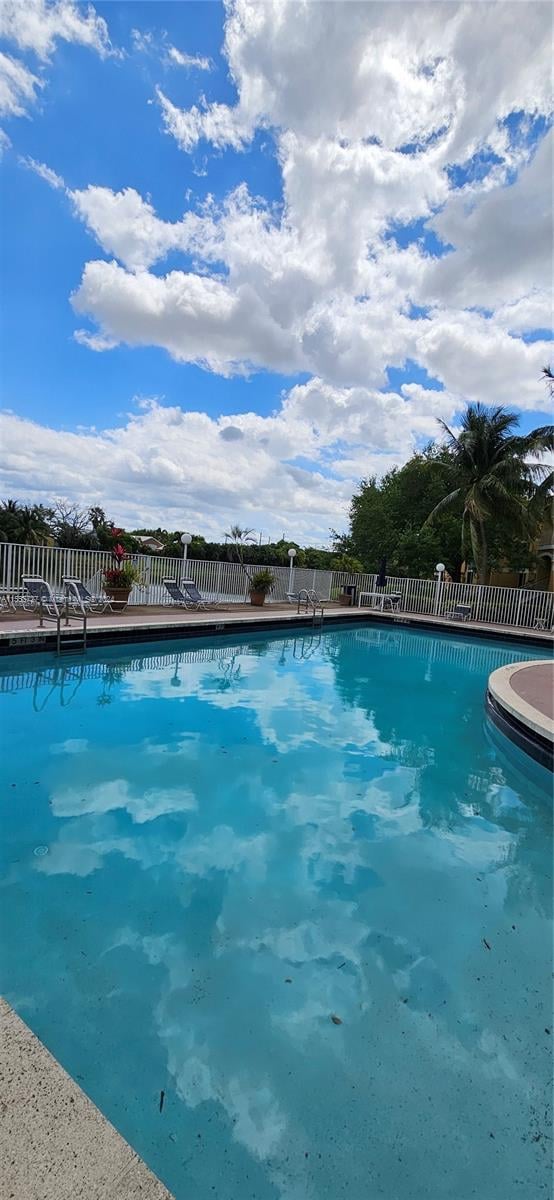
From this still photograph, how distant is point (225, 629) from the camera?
38.5ft

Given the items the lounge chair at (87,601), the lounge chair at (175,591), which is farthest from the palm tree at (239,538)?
the lounge chair at (87,601)

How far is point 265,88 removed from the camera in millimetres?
8711

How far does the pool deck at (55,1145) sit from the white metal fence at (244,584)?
31.0ft

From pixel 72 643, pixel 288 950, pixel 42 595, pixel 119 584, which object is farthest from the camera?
pixel 119 584

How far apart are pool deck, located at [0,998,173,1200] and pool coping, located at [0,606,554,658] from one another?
23.4 ft

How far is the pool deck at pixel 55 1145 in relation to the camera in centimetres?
110

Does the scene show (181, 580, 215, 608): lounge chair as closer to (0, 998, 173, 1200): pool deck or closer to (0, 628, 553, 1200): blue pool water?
(0, 628, 553, 1200): blue pool water

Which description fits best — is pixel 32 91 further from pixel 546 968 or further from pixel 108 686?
pixel 546 968

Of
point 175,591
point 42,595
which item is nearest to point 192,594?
point 175,591

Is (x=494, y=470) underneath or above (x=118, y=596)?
above

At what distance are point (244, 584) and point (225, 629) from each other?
486 cm

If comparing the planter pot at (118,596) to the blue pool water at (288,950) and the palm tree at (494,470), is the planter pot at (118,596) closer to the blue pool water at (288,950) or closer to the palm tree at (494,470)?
the blue pool water at (288,950)

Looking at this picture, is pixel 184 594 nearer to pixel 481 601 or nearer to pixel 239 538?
pixel 481 601

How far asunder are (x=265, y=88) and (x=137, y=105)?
225 cm
